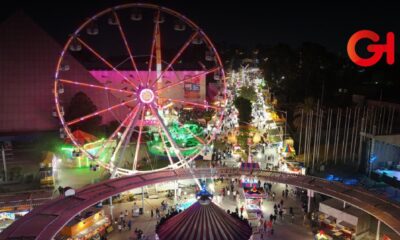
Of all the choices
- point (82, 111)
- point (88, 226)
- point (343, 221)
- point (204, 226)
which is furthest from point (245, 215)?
point (82, 111)

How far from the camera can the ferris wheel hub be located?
18.6 m

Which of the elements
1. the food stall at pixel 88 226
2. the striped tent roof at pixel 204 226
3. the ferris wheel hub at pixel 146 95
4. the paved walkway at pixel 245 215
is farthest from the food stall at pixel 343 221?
the food stall at pixel 88 226

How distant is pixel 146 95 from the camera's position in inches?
736

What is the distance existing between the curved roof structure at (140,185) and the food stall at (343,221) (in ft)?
3.50

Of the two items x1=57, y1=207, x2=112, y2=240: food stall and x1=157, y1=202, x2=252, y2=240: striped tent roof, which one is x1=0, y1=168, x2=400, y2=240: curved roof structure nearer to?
x1=57, y1=207, x2=112, y2=240: food stall

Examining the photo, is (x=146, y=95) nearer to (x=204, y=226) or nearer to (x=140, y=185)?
(x=140, y=185)

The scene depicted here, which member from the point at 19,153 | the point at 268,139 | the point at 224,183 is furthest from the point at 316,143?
the point at 19,153

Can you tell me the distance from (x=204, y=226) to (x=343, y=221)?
30.2 feet

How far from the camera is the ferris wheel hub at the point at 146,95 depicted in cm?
1862

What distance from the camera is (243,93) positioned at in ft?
146

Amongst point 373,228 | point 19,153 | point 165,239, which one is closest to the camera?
point 165,239

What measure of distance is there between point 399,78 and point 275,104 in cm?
1373

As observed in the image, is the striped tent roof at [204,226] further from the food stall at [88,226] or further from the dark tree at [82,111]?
the dark tree at [82,111]

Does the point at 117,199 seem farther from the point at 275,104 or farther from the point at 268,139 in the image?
the point at 275,104
